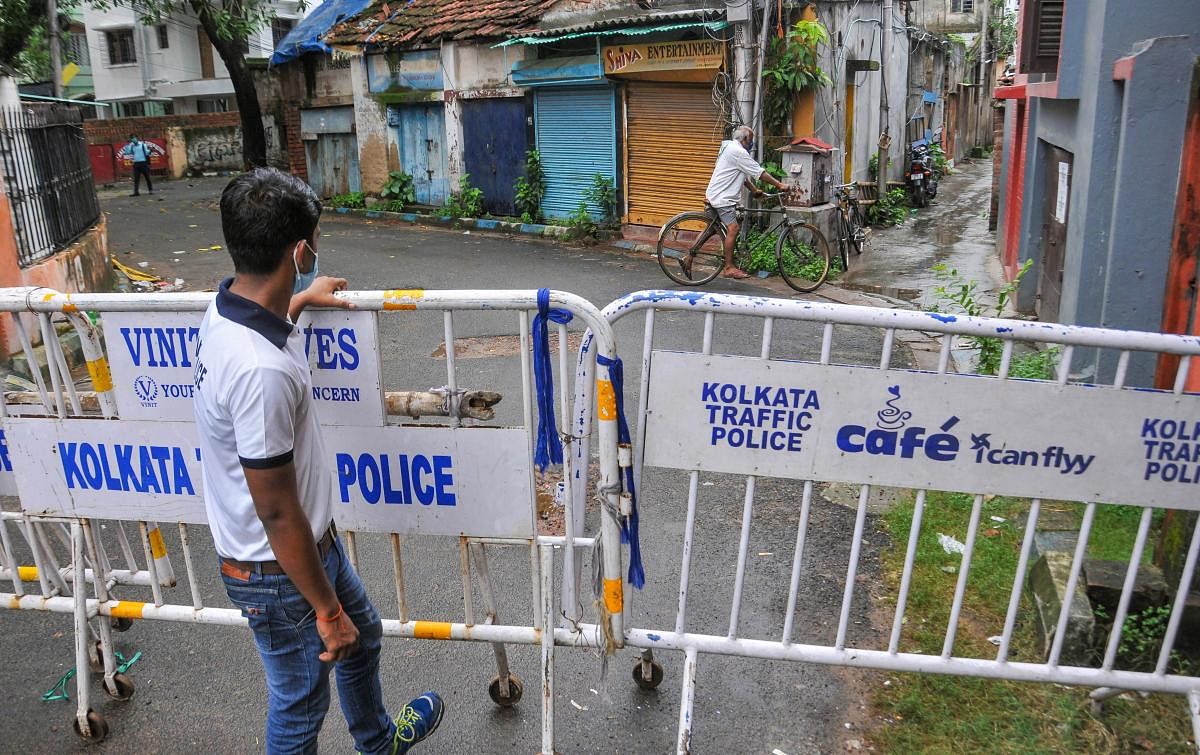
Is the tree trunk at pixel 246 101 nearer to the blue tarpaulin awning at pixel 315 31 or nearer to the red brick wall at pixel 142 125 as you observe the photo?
the blue tarpaulin awning at pixel 315 31

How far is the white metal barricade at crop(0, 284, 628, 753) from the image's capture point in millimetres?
2949

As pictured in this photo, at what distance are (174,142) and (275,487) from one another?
101 ft

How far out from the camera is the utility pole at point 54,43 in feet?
54.9

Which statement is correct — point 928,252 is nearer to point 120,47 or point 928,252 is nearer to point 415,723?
point 415,723

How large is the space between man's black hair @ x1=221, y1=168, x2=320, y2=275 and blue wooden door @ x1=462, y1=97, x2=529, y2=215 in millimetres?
13900

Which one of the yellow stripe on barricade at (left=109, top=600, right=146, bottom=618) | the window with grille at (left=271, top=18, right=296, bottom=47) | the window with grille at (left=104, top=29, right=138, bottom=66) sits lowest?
the yellow stripe on barricade at (left=109, top=600, right=146, bottom=618)

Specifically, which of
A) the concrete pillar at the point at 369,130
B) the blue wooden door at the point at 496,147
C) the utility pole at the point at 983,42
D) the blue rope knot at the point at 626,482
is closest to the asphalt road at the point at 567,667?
the blue rope knot at the point at 626,482

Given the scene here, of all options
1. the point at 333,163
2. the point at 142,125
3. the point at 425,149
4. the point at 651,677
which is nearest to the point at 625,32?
the point at 425,149

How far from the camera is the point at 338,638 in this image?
2461mm

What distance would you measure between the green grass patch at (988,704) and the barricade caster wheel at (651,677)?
806 millimetres

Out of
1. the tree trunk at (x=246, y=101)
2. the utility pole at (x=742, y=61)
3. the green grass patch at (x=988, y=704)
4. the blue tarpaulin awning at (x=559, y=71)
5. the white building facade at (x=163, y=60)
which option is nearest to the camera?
the green grass patch at (x=988, y=704)

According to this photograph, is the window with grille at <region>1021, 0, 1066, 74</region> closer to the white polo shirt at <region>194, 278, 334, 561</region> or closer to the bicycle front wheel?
the bicycle front wheel

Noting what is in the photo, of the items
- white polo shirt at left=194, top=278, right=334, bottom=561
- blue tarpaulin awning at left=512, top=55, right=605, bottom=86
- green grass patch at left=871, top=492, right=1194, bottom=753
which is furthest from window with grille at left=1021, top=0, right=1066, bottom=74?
white polo shirt at left=194, top=278, right=334, bottom=561

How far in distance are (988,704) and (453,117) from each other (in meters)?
15.3
